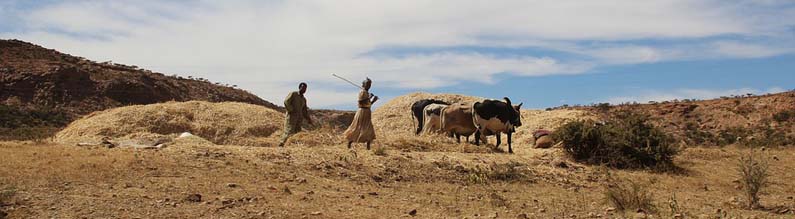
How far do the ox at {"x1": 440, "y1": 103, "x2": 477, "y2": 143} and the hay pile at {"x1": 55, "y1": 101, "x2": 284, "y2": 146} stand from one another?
3925 millimetres

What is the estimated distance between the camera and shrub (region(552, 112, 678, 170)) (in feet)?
45.6

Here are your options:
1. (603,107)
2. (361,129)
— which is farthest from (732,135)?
(361,129)

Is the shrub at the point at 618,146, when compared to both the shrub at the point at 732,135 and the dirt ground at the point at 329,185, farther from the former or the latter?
the shrub at the point at 732,135

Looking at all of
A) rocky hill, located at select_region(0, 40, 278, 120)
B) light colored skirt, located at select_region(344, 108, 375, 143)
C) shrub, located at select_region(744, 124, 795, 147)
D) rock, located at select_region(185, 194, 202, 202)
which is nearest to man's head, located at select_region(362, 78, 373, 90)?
light colored skirt, located at select_region(344, 108, 375, 143)

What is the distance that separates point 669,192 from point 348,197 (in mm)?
5078

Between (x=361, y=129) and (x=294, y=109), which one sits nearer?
(x=361, y=129)

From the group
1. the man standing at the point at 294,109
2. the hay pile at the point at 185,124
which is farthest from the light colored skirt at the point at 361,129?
the hay pile at the point at 185,124

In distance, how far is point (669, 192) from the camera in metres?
11.2

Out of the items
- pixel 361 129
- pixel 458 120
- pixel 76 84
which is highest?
pixel 76 84

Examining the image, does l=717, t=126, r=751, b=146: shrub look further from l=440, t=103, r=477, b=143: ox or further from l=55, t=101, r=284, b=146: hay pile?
l=55, t=101, r=284, b=146: hay pile

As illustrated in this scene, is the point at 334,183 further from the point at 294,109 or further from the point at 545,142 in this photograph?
the point at 545,142

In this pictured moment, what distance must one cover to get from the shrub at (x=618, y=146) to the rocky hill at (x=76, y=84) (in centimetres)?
1968

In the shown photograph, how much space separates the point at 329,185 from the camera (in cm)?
1030

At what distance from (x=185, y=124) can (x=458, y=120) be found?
6.54 metres
